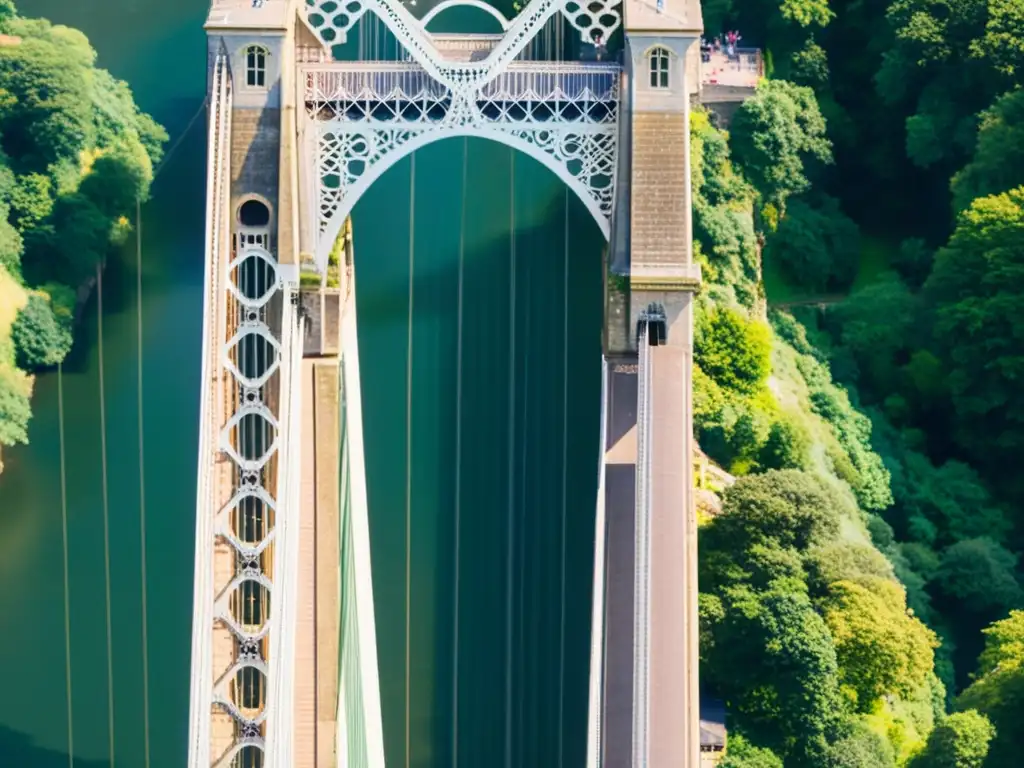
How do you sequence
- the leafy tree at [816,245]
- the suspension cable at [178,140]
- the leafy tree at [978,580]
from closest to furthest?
the leafy tree at [978,580], the suspension cable at [178,140], the leafy tree at [816,245]

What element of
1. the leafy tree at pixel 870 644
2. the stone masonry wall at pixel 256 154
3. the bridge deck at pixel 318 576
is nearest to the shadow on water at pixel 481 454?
the bridge deck at pixel 318 576

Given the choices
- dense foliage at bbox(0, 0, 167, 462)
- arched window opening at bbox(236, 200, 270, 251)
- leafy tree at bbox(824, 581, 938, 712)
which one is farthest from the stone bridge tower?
dense foliage at bbox(0, 0, 167, 462)

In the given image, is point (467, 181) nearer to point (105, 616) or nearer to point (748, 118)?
point (748, 118)

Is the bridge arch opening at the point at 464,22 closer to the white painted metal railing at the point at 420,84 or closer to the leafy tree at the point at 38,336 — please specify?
the leafy tree at the point at 38,336

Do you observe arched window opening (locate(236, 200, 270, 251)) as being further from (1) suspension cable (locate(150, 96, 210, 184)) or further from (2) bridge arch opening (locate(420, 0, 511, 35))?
(2) bridge arch opening (locate(420, 0, 511, 35))

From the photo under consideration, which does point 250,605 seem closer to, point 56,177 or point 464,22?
point 56,177

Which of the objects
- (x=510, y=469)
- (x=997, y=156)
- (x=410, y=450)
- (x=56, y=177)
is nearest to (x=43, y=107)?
(x=56, y=177)
